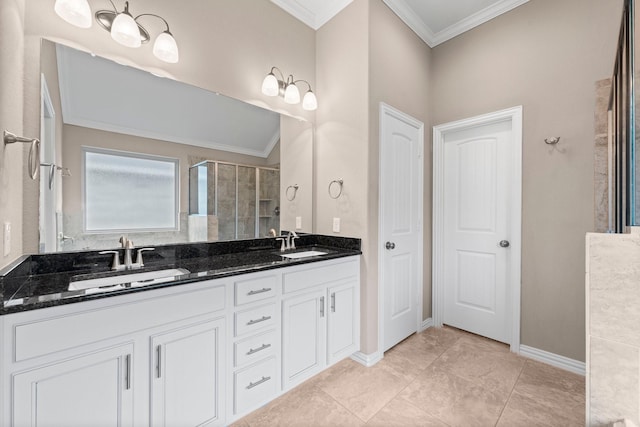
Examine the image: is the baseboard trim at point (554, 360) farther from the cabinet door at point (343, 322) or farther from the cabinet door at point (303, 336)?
the cabinet door at point (303, 336)

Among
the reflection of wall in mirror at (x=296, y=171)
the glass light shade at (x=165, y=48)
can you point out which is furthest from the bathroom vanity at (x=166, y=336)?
the glass light shade at (x=165, y=48)

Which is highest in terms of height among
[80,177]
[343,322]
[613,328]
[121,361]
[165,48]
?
[165,48]

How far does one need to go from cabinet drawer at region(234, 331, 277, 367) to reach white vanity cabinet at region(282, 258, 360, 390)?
0.32 feet

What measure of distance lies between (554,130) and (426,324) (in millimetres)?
2090

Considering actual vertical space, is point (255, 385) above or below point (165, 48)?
below

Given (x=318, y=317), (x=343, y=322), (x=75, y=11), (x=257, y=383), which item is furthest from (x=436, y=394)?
(x=75, y=11)

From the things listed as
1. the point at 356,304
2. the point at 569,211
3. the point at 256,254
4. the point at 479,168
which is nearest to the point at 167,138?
the point at 256,254

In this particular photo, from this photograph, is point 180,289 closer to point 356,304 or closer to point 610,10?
point 356,304

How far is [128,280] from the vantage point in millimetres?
1446

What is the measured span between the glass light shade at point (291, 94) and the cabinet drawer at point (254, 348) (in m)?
1.79

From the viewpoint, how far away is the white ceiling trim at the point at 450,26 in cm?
241

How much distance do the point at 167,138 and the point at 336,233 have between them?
145cm

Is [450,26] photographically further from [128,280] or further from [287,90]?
[128,280]

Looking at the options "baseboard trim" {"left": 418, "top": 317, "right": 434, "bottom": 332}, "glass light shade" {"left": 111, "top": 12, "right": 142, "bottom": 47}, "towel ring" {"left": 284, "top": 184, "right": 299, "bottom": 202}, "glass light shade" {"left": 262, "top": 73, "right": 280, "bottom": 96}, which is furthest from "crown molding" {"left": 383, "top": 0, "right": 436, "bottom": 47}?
"baseboard trim" {"left": 418, "top": 317, "right": 434, "bottom": 332}
